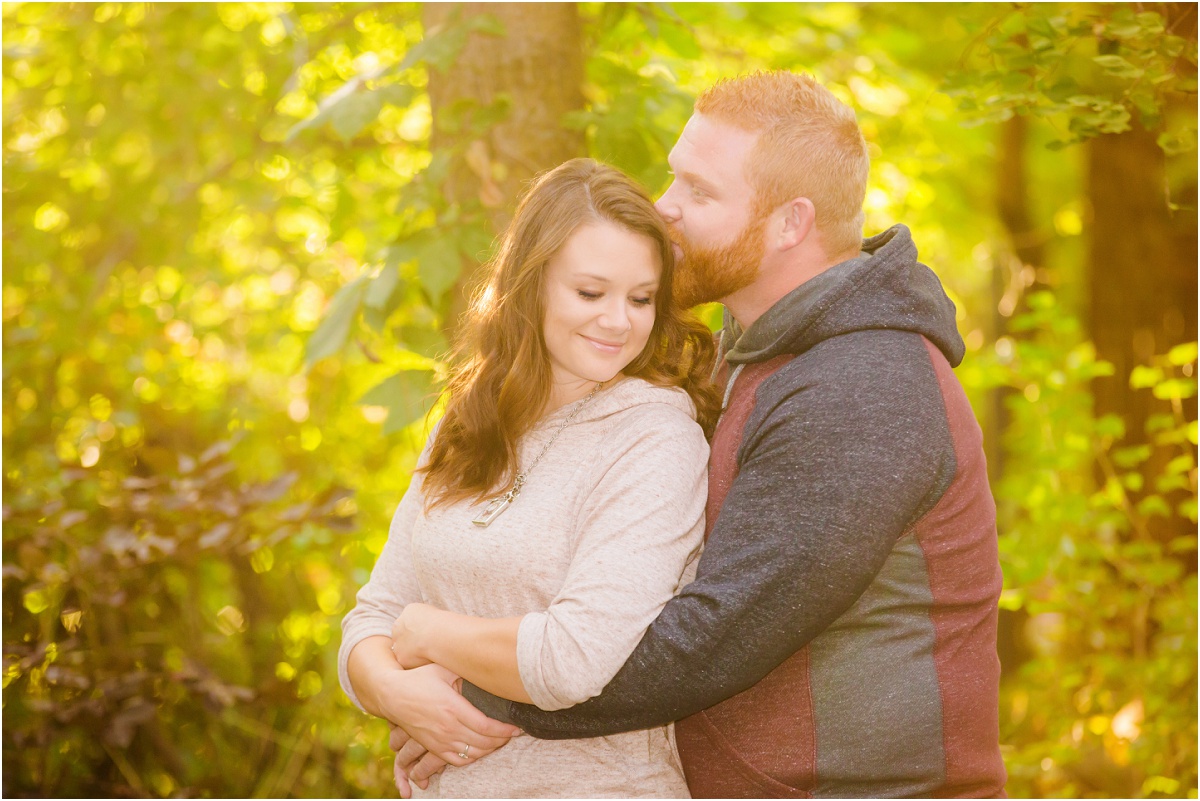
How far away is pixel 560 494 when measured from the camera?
1952mm

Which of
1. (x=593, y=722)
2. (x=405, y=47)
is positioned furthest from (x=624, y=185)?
(x=405, y=47)

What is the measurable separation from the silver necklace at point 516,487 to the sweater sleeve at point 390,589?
0.94 ft

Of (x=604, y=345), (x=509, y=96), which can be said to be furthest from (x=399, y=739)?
(x=509, y=96)

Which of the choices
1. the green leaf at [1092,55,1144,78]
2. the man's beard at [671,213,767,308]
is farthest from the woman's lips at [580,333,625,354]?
the green leaf at [1092,55,1144,78]

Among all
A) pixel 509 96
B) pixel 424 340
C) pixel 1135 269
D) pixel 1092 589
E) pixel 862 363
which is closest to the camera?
pixel 862 363

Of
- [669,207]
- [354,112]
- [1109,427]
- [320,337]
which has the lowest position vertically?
[1109,427]

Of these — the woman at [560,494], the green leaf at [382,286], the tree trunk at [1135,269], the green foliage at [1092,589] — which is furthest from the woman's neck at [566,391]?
the tree trunk at [1135,269]

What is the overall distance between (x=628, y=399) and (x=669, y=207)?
46cm

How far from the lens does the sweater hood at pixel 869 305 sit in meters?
1.89

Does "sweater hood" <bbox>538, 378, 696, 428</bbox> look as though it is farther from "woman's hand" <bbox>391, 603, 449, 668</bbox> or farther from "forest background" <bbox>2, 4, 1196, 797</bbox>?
"forest background" <bbox>2, 4, 1196, 797</bbox>

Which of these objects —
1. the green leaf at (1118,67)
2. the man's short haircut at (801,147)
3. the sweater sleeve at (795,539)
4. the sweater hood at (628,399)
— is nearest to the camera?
the sweater sleeve at (795,539)

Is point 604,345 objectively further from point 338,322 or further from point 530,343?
point 338,322

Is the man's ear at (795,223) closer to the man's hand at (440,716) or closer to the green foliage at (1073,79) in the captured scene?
the green foliage at (1073,79)

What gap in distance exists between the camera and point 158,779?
3.81m
